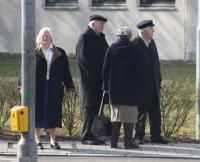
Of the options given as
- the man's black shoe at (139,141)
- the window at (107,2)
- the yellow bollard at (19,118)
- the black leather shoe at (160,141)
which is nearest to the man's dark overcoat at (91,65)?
the man's black shoe at (139,141)

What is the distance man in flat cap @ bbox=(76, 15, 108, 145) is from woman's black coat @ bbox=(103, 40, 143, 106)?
41cm

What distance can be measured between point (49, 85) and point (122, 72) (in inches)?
42.6

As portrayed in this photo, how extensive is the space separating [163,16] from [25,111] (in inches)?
900

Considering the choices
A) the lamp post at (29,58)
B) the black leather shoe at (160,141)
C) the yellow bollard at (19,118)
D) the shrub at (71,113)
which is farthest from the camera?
the shrub at (71,113)

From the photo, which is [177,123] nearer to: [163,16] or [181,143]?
[181,143]

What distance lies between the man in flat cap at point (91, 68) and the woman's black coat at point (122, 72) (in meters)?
0.41

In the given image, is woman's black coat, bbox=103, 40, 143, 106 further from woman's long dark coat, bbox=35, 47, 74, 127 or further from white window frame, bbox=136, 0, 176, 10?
white window frame, bbox=136, 0, 176, 10

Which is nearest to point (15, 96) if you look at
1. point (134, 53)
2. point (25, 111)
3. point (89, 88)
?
point (89, 88)

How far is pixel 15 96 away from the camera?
1334 centimetres

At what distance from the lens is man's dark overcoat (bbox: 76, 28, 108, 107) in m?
12.4

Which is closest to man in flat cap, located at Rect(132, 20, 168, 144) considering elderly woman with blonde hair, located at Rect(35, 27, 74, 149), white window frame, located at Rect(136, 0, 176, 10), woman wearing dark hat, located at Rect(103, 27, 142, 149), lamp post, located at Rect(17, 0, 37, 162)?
woman wearing dark hat, located at Rect(103, 27, 142, 149)

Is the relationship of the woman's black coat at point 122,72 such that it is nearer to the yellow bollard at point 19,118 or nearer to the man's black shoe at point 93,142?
the man's black shoe at point 93,142

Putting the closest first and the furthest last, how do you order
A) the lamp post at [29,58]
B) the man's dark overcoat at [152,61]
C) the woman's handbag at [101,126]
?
the lamp post at [29,58], the woman's handbag at [101,126], the man's dark overcoat at [152,61]

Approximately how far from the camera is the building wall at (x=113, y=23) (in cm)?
3155
